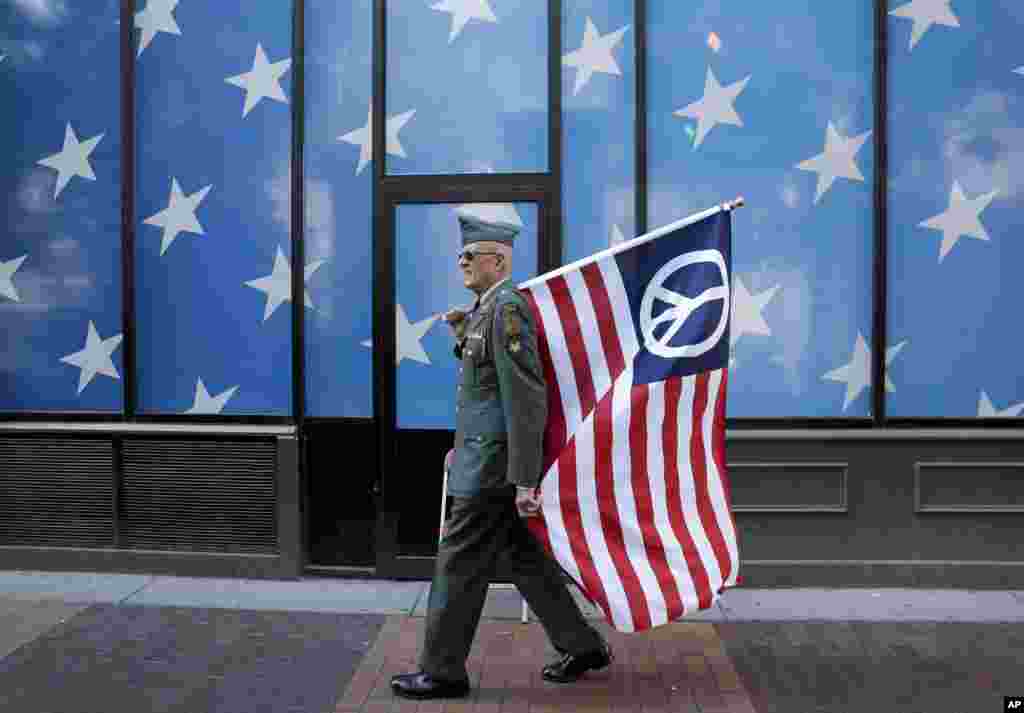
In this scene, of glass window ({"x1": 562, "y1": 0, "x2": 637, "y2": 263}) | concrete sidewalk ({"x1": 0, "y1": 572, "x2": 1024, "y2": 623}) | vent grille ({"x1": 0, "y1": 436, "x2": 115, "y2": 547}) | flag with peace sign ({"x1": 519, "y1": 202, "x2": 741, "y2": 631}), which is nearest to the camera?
flag with peace sign ({"x1": 519, "y1": 202, "x2": 741, "y2": 631})

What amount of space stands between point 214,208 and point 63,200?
3.56 ft

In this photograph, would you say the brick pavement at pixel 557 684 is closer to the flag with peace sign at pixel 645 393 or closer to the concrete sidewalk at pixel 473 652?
the concrete sidewalk at pixel 473 652

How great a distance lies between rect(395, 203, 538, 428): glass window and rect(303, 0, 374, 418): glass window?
0.72ft

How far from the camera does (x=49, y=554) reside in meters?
7.29

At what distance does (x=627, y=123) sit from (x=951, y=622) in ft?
12.0

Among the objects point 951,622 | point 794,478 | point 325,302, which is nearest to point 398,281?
point 325,302

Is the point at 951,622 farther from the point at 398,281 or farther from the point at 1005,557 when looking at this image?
the point at 398,281

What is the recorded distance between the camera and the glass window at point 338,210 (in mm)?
7113

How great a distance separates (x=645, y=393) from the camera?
5.04 meters

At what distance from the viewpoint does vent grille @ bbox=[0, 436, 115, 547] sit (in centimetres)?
729

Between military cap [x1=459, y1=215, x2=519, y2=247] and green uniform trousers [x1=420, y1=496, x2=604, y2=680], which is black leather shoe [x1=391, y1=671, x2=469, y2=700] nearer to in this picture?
green uniform trousers [x1=420, y1=496, x2=604, y2=680]

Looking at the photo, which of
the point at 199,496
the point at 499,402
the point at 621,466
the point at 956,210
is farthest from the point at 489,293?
the point at 956,210

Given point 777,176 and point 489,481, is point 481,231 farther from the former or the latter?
point 777,176

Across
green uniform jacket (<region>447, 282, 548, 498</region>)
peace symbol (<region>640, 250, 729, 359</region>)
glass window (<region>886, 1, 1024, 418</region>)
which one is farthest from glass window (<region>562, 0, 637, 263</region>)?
green uniform jacket (<region>447, 282, 548, 498</region>)
